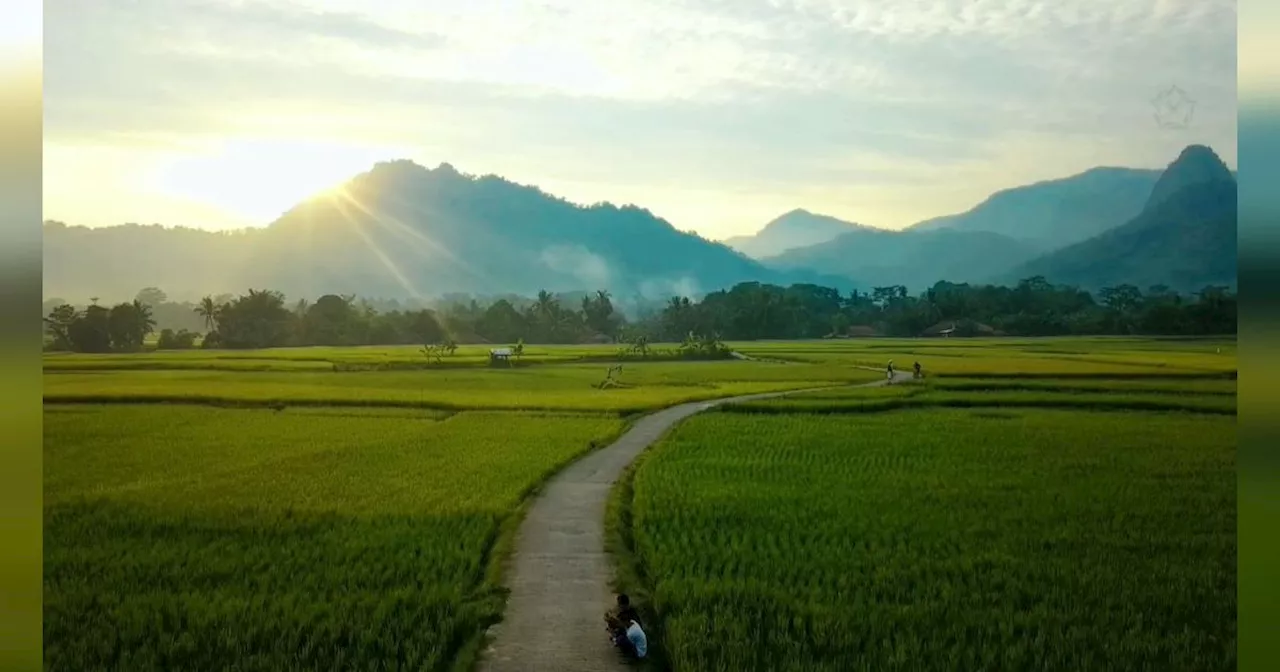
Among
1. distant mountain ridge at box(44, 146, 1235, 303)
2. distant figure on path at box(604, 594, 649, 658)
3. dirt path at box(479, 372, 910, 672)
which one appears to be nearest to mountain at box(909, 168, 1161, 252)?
distant mountain ridge at box(44, 146, 1235, 303)

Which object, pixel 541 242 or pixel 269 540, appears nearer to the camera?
pixel 269 540

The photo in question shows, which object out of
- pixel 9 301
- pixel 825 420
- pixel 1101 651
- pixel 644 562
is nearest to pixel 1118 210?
pixel 825 420

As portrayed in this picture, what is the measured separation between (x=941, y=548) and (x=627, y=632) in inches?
120

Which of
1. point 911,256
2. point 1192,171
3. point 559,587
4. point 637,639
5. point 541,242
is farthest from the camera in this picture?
point 541,242

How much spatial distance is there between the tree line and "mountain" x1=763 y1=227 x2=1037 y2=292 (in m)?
0.41

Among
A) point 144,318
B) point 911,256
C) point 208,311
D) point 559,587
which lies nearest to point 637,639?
point 559,587

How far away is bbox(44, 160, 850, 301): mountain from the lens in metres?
9.81

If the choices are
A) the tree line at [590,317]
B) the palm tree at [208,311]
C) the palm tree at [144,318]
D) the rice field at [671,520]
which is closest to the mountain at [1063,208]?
the tree line at [590,317]

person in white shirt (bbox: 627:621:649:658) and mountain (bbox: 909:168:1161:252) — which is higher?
mountain (bbox: 909:168:1161:252)

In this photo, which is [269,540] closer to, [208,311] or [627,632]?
[627,632]

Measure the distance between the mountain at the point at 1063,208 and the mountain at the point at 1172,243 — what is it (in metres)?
0.22

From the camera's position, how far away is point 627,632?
183 inches

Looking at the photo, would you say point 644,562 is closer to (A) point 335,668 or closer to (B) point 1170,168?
(A) point 335,668

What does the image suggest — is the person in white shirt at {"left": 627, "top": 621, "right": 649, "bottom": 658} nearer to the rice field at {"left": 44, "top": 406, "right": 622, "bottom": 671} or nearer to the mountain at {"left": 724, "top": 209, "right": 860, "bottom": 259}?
the rice field at {"left": 44, "top": 406, "right": 622, "bottom": 671}
